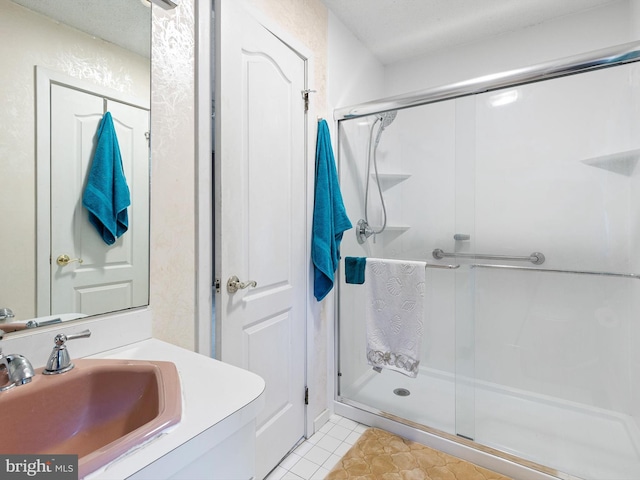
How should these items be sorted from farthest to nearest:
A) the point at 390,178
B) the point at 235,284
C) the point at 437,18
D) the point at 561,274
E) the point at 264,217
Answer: the point at 437,18 < the point at 390,178 < the point at 561,274 < the point at 264,217 < the point at 235,284

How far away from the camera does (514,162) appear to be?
72.7 inches

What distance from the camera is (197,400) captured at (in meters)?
0.68

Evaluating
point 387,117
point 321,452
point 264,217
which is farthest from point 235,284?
point 387,117

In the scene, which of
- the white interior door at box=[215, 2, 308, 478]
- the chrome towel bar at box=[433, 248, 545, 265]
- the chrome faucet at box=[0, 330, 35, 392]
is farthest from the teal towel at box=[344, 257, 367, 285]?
the chrome faucet at box=[0, 330, 35, 392]

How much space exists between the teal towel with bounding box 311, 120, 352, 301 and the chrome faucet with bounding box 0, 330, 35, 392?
1204mm

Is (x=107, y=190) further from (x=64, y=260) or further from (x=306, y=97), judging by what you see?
(x=306, y=97)

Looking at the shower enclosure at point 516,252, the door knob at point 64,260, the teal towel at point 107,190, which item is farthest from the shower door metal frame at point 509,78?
the door knob at point 64,260

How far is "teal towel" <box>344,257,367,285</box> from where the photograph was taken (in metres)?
1.84

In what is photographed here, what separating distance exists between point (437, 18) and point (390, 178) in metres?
1.06

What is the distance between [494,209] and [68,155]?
6.52ft

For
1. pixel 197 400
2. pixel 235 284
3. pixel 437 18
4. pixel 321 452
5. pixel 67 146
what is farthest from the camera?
pixel 437 18

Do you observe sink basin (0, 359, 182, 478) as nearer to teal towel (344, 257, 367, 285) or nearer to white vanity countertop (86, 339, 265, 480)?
white vanity countertop (86, 339, 265, 480)

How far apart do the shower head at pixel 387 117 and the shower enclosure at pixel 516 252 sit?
0.01 meters

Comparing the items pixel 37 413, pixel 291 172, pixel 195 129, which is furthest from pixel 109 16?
pixel 37 413
